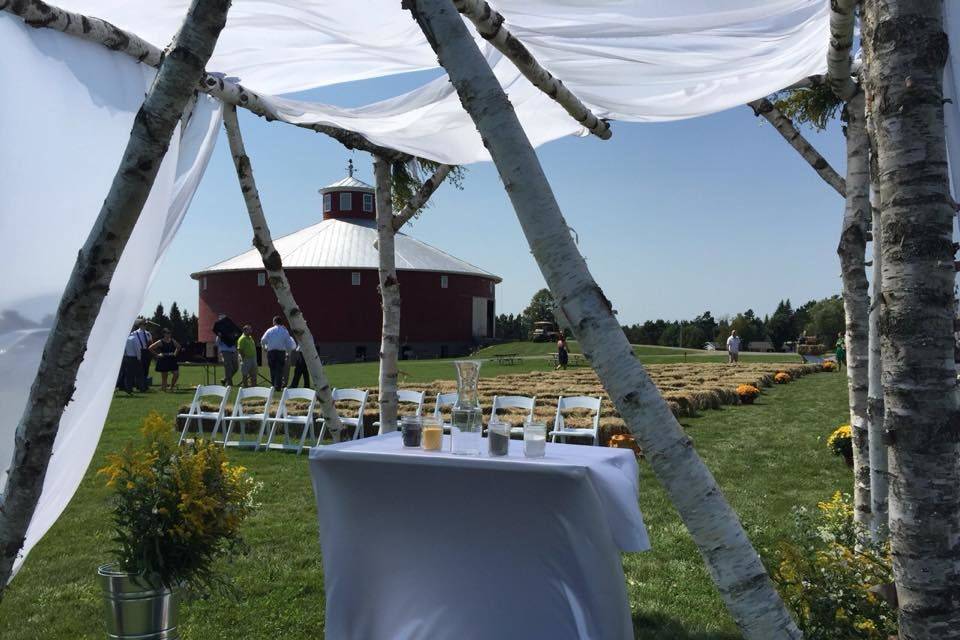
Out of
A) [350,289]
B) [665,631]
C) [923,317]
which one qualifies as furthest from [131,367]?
[350,289]

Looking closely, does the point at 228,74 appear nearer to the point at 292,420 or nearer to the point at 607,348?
the point at 607,348

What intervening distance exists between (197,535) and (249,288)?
3854 cm

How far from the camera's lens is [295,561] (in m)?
5.27

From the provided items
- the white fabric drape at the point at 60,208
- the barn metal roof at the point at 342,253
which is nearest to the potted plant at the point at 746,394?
the white fabric drape at the point at 60,208

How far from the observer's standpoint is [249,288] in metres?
40.4

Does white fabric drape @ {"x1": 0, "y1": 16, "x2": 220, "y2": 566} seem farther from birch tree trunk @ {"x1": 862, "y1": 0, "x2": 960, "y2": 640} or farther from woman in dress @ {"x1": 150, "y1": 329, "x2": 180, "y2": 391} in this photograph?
woman in dress @ {"x1": 150, "y1": 329, "x2": 180, "y2": 391}

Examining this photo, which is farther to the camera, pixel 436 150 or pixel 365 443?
pixel 436 150

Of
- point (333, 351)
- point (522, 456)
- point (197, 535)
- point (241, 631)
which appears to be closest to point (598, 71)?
point (522, 456)

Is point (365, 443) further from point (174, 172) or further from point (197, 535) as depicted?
point (174, 172)

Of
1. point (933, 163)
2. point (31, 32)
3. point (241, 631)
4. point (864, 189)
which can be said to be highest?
point (31, 32)

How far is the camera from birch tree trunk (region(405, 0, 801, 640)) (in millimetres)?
1657

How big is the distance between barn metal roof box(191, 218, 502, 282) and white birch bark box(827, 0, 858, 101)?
117 feet

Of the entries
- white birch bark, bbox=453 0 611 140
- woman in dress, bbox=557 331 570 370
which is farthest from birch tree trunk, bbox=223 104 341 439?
Answer: woman in dress, bbox=557 331 570 370

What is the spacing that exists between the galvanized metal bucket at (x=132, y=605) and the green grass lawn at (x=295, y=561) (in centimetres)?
58
